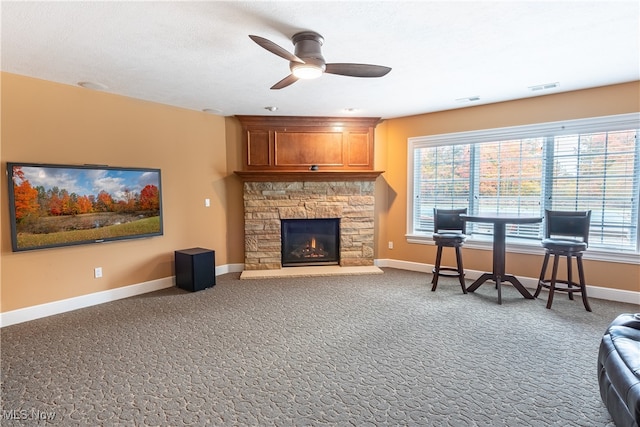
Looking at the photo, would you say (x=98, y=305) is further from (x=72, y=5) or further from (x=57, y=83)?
(x=72, y=5)

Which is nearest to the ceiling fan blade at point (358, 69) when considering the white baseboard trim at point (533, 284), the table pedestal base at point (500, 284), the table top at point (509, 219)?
the table top at point (509, 219)

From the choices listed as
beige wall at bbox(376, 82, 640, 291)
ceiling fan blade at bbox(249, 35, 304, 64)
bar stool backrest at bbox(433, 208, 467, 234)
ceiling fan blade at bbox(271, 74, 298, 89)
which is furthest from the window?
ceiling fan blade at bbox(249, 35, 304, 64)

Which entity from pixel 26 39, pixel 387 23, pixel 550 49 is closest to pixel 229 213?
pixel 26 39

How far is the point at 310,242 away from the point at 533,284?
10.6ft

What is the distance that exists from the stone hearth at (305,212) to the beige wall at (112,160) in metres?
0.40

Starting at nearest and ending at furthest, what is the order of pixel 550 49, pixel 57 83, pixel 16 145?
pixel 550 49
pixel 16 145
pixel 57 83

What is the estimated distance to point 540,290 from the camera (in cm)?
389

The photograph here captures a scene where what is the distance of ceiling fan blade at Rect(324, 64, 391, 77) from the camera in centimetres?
246

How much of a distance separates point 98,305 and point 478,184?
5.20 meters

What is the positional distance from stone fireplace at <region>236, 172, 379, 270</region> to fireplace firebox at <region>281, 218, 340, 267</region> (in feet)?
0.43

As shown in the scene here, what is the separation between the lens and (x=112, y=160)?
3846 millimetres

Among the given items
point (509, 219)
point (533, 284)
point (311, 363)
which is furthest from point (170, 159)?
point (533, 284)

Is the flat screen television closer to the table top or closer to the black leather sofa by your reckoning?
the table top

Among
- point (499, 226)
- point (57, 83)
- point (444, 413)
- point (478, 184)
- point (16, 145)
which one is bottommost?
point (444, 413)
